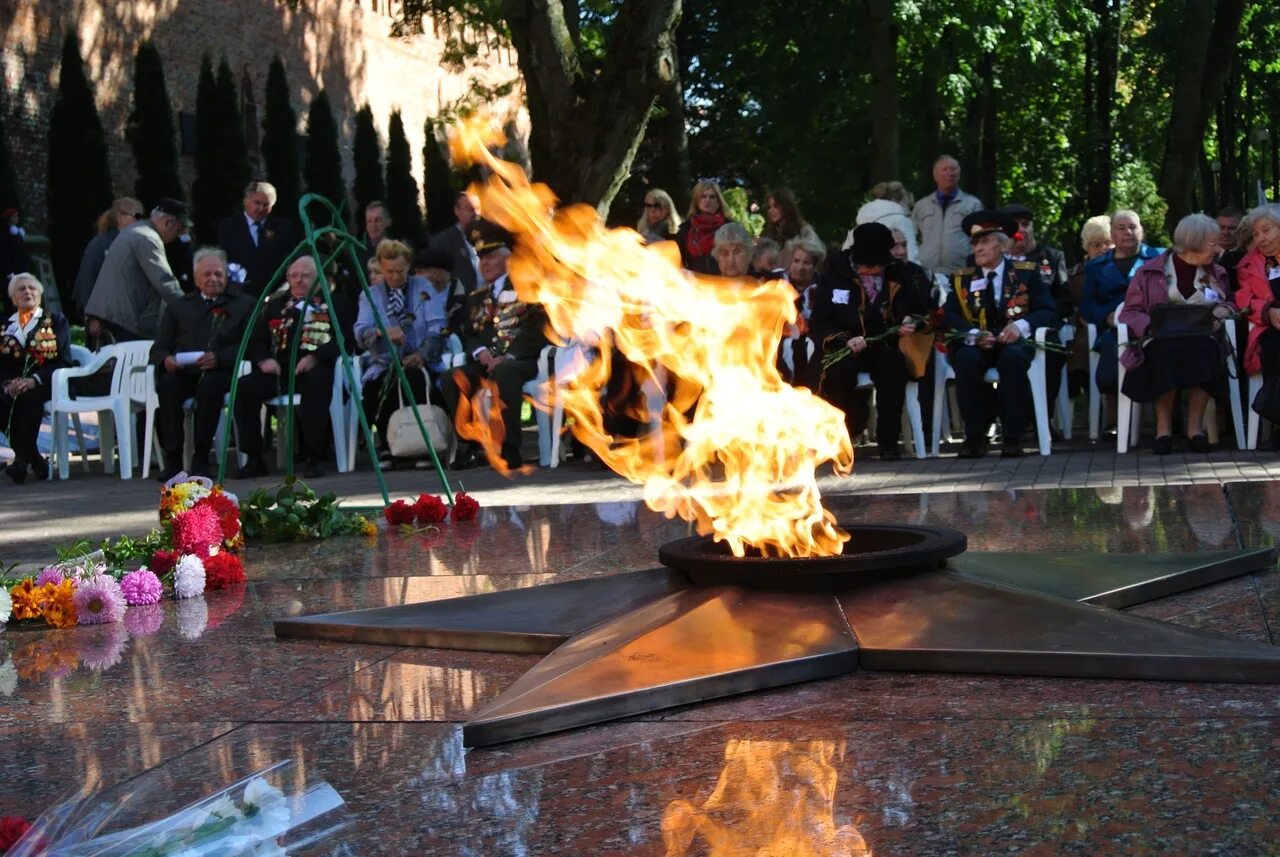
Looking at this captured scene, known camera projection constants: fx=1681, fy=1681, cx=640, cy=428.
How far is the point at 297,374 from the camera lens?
1323 cm

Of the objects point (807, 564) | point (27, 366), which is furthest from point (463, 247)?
point (807, 564)

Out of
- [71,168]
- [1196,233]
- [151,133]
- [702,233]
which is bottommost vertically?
[1196,233]

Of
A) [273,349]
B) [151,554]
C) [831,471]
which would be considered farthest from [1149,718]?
[273,349]

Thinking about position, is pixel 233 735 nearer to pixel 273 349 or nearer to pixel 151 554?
pixel 151 554

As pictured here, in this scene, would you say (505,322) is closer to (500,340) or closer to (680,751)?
(500,340)

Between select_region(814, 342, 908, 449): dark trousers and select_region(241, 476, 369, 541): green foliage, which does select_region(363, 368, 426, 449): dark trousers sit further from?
select_region(241, 476, 369, 541): green foliage

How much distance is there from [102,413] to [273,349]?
215cm

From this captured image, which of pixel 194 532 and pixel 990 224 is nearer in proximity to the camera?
pixel 194 532

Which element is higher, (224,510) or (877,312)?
(877,312)

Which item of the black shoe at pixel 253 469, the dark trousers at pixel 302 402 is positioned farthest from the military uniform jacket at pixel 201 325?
the black shoe at pixel 253 469

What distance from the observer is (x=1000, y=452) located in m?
12.0

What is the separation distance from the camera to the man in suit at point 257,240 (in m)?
14.9

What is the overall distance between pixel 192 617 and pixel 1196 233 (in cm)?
794

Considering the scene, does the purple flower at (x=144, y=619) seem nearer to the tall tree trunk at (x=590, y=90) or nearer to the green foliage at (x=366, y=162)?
the tall tree trunk at (x=590, y=90)
